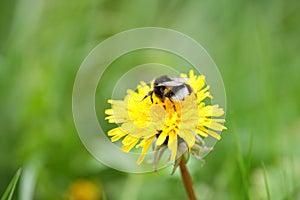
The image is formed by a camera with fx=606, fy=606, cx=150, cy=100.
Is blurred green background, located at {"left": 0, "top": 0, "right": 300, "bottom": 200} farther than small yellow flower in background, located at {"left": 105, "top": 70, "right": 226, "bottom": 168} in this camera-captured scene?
Yes

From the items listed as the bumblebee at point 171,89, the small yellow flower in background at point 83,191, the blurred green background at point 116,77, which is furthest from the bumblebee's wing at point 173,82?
the small yellow flower in background at point 83,191

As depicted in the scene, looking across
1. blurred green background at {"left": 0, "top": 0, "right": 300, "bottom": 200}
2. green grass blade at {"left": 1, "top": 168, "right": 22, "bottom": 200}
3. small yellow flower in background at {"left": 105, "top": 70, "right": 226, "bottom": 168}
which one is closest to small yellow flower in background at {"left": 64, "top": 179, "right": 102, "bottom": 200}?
blurred green background at {"left": 0, "top": 0, "right": 300, "bottom": 200}

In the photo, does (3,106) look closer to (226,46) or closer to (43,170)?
(43,170)

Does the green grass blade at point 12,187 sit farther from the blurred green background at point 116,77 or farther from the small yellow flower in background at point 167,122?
the blurred green background at point 116,77

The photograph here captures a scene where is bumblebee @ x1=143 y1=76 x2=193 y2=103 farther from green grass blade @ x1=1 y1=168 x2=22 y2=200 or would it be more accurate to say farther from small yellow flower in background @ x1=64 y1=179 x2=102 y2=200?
small yellow flower in background @ x1=64 y1=179 x2=102 y2=200

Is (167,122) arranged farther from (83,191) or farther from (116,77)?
(116,77)

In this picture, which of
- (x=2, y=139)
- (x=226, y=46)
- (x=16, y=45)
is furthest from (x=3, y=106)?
(x=226, y=46)

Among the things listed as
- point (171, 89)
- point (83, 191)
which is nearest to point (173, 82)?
point (171, 89)
